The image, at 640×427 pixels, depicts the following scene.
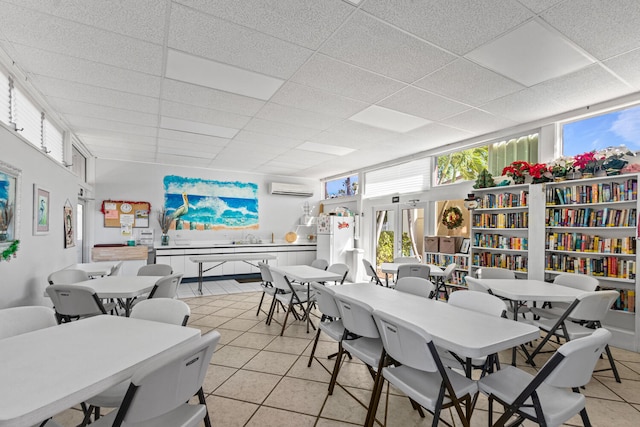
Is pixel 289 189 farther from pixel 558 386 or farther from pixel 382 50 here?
pixel 558 386

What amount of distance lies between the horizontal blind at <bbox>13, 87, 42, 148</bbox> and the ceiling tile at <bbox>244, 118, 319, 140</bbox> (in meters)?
2.48

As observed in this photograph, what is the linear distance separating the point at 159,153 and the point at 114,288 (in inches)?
165

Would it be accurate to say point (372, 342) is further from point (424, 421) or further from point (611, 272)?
point (611, 272)

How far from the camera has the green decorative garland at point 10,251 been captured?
107 inches

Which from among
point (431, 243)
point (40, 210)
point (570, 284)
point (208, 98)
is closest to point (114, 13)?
point (208, 98)

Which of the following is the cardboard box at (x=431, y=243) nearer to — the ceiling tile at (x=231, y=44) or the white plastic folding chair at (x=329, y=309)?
the white plastic folding chair at (x=329, y=309)

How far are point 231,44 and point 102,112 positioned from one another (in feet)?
8.54

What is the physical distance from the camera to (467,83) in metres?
3.25

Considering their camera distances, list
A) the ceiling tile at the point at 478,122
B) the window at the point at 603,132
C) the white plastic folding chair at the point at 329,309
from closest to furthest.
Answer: the white plastic folding chair at the point at 329,309, the window at the point at 603,132, the ceiling tile at the point at 478,122

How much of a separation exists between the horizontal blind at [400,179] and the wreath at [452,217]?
70 cm

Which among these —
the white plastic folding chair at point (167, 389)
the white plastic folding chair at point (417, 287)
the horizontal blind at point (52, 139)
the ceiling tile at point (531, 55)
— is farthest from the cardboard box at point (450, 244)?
the horizontal blind at point (52, 139)

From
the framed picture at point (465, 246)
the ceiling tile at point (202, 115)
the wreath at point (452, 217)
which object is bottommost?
the framed picture at point (465, 246)

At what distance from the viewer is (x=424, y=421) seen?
213 centimetres

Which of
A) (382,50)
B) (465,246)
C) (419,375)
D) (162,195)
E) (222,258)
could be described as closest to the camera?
(419,375)
